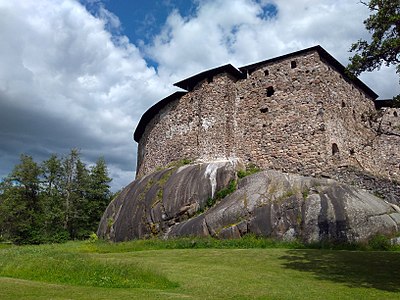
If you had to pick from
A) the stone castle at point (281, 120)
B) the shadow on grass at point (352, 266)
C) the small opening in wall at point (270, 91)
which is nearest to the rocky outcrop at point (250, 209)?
the stone castle at point (281, 120)

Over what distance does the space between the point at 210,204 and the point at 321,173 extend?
748 centimetres

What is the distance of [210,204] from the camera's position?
2258cm

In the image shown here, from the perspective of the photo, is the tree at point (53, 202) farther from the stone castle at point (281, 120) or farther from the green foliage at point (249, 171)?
the green foliage at point (249, 171)

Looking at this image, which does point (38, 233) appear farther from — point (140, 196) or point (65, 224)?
point (140, 196)

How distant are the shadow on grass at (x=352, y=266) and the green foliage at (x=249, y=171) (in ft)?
28.9

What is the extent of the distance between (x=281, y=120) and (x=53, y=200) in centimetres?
3597

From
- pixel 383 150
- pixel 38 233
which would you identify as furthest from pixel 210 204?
pixel 38 233

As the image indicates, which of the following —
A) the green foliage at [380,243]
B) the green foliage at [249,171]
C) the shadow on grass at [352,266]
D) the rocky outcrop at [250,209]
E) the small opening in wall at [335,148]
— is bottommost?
the shadow on grass at [352,266]

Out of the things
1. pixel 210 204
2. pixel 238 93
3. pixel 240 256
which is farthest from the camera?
pixel 238 93

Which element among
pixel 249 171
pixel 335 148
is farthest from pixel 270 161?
pixel 335 148

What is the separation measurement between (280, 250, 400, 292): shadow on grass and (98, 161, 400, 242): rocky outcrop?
2670mm

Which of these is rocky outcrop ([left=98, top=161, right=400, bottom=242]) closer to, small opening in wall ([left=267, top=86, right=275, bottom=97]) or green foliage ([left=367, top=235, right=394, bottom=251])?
green foliage ([left=367, top=235, right=394, bottom=251])

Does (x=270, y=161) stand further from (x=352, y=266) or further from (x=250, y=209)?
(x=352, y=266)

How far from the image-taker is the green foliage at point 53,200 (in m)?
46.5
